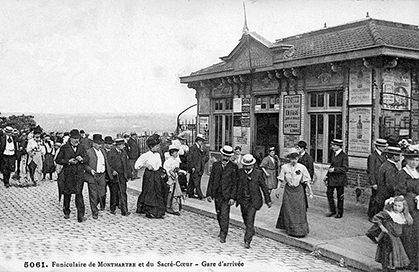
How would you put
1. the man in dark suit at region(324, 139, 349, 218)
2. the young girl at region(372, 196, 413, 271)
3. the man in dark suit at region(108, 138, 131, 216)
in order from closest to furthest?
1. the young girl at region(372, 196, 413, 271)
2. the man in dark suit at region(324, 139, 349, 218)
3. the man in dark suit at region(108, 138, 131, 216)

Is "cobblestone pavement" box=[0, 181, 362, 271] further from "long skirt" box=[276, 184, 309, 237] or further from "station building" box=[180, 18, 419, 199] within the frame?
"station building" box=[180, 18, 419, 199]

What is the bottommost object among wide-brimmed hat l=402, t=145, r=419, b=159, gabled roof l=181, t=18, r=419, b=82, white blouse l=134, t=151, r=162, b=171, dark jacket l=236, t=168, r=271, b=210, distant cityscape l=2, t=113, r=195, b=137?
dark jacket l=236, t=168, r=271, b=210

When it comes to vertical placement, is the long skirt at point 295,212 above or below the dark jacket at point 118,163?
below

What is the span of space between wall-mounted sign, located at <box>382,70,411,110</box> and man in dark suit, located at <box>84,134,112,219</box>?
5.63m

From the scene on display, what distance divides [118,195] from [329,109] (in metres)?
4.99

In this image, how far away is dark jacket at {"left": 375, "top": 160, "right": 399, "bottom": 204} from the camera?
6.36 meters

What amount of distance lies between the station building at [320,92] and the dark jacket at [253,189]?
3032mm

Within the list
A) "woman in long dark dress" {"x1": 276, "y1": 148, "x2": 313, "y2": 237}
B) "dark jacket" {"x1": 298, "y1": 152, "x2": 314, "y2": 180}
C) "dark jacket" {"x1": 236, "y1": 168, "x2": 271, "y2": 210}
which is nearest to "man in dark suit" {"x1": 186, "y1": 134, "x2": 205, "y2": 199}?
"dark jacket" {"x1": 298, "y1": 152, "x2": 314, "y2": 180}

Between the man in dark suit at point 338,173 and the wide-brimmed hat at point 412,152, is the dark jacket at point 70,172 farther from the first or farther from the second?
the wide-brimmed hat at point 412,152

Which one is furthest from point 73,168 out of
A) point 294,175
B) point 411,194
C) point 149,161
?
point 411,194

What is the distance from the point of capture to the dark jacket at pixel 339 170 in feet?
29.1

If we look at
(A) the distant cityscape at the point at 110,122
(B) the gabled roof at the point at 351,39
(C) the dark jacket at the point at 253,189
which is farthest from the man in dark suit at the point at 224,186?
(A) the distant cityscape at the point at 110,122

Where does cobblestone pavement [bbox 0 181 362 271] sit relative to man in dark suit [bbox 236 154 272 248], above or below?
below

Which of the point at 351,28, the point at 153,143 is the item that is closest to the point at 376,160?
the point at 153,143
